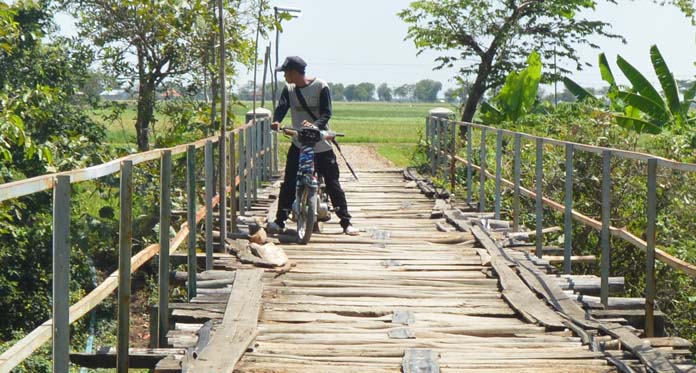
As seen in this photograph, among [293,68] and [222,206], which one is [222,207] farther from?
[293,68]

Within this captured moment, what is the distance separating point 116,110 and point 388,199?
7089mm

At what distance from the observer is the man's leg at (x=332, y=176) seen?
10375 mm

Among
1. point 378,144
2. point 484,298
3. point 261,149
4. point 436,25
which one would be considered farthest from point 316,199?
point 378,144

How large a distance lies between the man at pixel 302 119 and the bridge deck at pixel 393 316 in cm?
43

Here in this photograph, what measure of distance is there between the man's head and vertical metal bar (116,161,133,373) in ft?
13.8

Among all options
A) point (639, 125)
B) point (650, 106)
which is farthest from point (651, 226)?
point (650, 106)

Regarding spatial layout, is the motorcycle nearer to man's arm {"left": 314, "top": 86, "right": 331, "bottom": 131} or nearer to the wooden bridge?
man's arm {"left": 314, "top": 86, "right": 331, "bottom": 131}

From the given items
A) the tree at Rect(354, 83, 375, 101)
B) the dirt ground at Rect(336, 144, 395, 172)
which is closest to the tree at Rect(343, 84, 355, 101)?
the tree at Rect(354, 83, 375, 101)

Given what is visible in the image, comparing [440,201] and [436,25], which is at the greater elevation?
[436,25]

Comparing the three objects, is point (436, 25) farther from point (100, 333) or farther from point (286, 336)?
point (286, 336)

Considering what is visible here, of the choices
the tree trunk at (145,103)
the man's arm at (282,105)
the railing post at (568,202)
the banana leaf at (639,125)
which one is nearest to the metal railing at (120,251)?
the man's arm at (282,105)

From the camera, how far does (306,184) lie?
10094mm

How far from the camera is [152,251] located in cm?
664

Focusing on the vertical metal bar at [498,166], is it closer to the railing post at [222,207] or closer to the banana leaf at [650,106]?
the railing post at [222,207]
